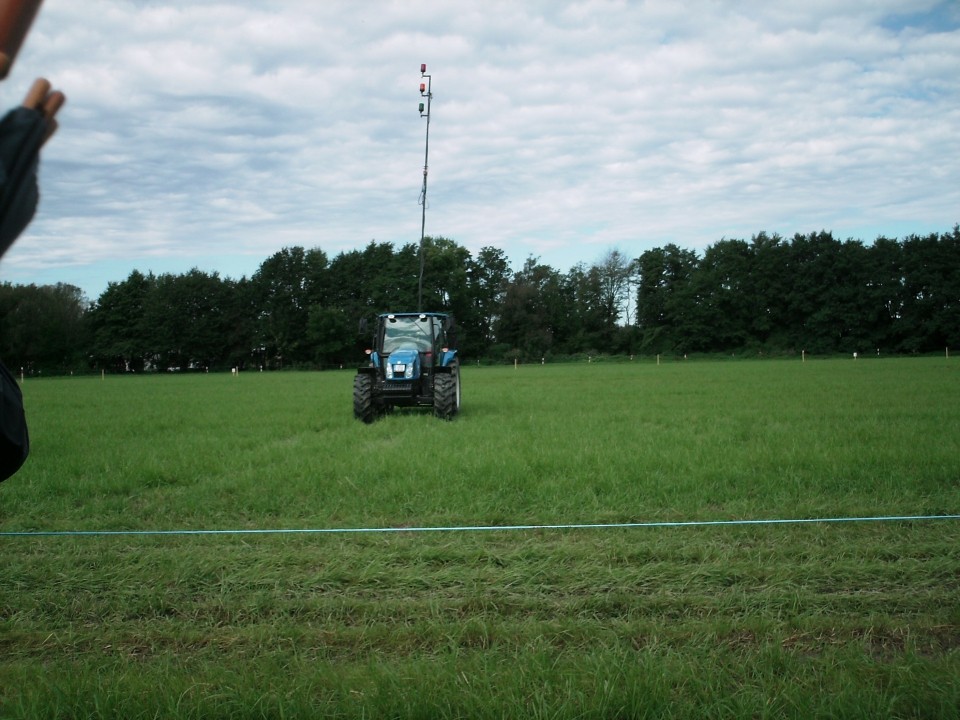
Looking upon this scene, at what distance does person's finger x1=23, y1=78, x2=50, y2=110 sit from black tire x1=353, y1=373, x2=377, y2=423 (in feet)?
47.5

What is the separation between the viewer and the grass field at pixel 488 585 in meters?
3.27

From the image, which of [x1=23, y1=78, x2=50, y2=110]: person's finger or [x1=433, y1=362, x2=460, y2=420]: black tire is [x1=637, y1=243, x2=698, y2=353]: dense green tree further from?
[x1=23, y1=78, x2=50, y2=110]: person's finger

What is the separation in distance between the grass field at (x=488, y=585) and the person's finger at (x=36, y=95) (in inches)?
109

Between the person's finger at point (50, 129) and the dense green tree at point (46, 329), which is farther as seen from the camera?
the dense green tree at point (46, 329)

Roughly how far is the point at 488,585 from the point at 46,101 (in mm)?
4410

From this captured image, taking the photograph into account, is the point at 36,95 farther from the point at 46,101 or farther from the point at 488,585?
the point at 488,585

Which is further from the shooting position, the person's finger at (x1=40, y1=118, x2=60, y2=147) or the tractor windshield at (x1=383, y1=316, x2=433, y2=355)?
the tractor windshield at (x1=383, y1=316, x2=433, y2=355)

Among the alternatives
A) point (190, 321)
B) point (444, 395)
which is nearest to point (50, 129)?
point (444, 395)

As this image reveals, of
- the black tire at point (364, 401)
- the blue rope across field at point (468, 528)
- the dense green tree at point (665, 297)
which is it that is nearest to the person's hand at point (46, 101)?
the blue rope across field at point (468, 528)

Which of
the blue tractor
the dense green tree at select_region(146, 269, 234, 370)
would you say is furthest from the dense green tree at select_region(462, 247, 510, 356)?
the blue tractor

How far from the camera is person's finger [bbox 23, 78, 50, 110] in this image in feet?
3.01

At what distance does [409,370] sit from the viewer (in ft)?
50.8

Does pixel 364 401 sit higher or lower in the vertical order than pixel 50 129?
lower

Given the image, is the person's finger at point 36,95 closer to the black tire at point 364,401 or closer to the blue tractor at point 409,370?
the blue tractor at point 409,370
